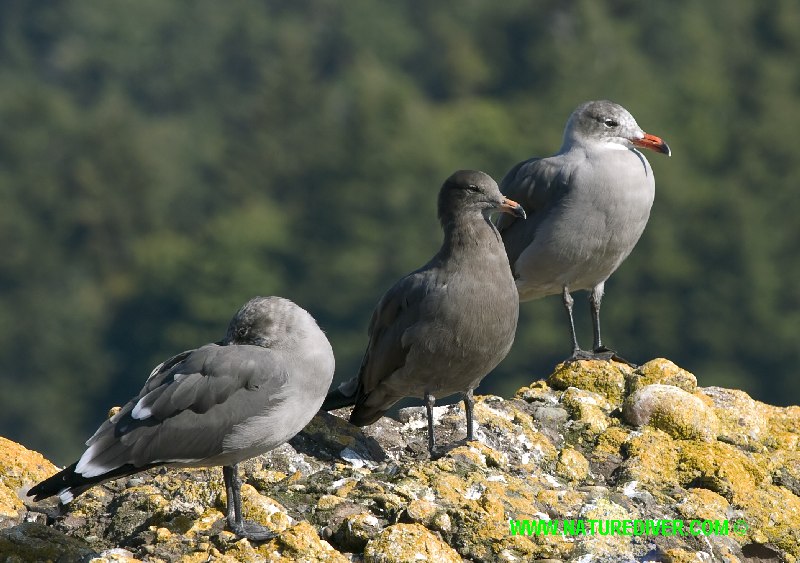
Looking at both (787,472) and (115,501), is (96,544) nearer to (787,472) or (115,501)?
(115,501)

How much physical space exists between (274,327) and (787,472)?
143 inches

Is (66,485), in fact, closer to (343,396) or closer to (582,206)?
(343,396)

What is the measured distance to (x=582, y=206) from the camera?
1398 cm

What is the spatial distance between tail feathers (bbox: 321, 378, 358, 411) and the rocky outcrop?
351mm

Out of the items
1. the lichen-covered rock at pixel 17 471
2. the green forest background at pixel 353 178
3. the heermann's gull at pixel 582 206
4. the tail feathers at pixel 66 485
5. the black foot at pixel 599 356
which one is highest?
Result: the green forest background at pixel 353 178

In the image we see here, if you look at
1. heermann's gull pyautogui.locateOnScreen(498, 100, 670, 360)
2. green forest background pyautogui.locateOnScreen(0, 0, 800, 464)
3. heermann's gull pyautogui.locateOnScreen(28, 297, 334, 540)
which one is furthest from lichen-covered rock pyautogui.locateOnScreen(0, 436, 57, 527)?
green forest background pyautogui.locateOnScreen(0, 0, 800, 464)

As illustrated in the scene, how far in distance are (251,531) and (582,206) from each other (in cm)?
578

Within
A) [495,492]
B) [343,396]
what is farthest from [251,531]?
[343,396]

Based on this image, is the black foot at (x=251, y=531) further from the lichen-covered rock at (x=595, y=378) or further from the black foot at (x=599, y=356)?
the black foot at (x=599, y=356)

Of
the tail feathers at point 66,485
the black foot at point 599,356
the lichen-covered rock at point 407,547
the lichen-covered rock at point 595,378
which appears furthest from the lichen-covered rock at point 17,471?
the black foot at point 599,356

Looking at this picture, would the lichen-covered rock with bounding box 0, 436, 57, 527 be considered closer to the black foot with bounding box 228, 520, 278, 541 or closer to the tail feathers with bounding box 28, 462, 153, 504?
the tail feathers with bounding box 28, 462, 153, 504

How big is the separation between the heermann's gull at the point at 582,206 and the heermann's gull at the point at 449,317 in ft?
6.60

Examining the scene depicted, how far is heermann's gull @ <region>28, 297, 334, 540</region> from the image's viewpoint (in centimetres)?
990

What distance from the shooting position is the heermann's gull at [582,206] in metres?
14.0
